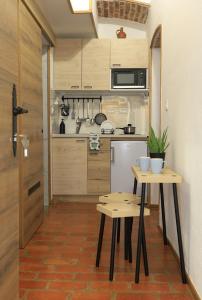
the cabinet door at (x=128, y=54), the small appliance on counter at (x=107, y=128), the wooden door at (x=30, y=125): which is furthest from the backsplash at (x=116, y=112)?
the wooden door at (x=30, y=125)

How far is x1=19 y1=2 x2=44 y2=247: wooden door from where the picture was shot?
118 inches

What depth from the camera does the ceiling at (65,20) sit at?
3660 mm

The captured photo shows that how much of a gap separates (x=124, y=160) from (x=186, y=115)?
95.5 inches

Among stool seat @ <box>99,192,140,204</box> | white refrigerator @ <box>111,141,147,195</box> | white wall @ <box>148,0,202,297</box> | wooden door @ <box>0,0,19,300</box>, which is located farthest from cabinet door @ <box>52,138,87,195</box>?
wooden door @ <box>0,0,19,300</box>

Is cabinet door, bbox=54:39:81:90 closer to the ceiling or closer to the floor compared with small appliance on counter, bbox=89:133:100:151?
closer to the ceiling

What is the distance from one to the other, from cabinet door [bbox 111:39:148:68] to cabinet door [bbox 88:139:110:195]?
1213 millimetres

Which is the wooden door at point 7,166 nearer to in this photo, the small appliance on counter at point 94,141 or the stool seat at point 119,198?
the stool seat at point 119,198

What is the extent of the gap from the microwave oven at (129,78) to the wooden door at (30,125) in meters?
1.61

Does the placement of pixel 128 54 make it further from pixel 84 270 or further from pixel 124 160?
pixel 84 270

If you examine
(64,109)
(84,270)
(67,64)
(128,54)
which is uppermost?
(128,54)

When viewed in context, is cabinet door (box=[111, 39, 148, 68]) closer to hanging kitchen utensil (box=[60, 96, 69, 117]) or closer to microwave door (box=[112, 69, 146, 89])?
microwave door (box=[112, 69, 146, 89])

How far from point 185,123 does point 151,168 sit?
0.40m

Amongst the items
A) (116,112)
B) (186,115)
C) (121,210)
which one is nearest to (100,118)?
(116,112)

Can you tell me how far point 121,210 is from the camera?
2.40m
